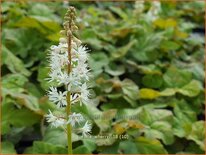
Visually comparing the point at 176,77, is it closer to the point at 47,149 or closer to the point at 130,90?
the point at 130,90

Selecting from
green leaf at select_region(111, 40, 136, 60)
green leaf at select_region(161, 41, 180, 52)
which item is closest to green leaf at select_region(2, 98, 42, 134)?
green leaf at select_region(111, 40, 136, 60)

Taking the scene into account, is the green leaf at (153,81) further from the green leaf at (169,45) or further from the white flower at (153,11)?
the white flower at (153,11)

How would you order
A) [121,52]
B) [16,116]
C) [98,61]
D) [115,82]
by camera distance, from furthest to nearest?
[121,52] < [98,61] < [115,82] < [16,116]

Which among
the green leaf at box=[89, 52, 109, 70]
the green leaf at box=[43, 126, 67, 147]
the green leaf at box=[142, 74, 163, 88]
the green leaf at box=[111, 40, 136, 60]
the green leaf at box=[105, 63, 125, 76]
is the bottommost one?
the green leaf at box=[43, 126, 67, 147]

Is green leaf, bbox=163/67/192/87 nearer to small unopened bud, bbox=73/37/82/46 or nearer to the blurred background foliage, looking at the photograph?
the blurred background foliage

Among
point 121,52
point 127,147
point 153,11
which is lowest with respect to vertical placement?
point 127,147

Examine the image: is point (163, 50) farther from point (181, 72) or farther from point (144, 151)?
point (144, 151)

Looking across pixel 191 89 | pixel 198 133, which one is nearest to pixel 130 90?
pixel 191 89
